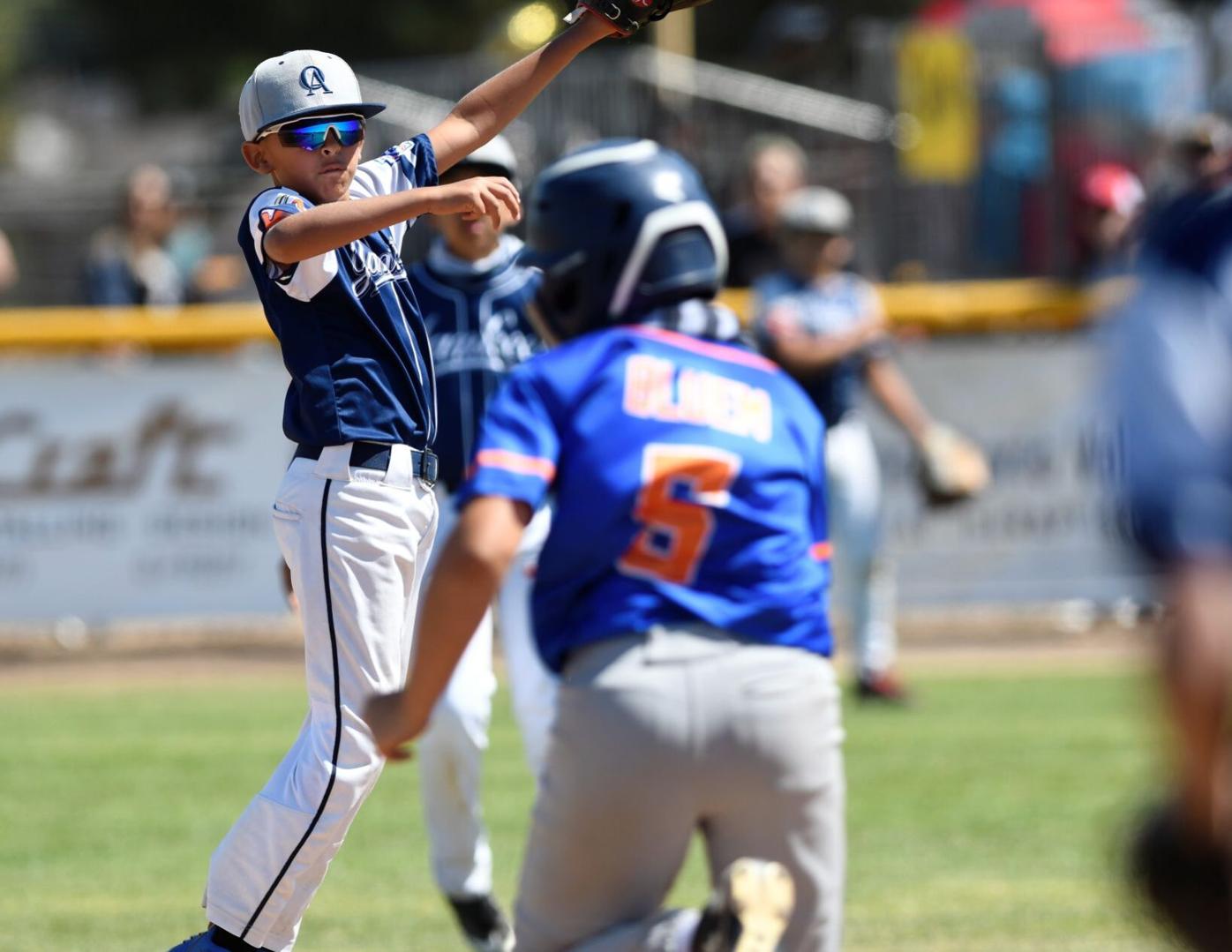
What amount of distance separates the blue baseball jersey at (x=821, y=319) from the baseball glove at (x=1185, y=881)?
794cm

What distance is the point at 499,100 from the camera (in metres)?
4.98

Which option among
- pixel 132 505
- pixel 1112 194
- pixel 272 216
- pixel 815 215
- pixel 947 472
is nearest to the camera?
pixel 272 216

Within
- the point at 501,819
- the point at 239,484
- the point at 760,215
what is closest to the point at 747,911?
the point at 501,819

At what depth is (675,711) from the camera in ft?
11.5

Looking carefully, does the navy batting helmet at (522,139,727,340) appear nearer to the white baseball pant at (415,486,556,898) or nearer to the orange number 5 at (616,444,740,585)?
the orange number 5 at (616,444,740,585)

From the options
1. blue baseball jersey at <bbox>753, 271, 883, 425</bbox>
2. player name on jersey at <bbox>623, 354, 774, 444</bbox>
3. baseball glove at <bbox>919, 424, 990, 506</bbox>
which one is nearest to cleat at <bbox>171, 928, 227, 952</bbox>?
player name on jersey at <bbox>623, 354, 774, 444</bbox>

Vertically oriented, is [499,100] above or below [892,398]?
above

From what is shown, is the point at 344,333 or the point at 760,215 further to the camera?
the point at 760,215

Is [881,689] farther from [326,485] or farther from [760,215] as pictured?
[326,485]

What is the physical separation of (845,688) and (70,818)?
505 centimetres

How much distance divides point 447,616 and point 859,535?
25.2 ft

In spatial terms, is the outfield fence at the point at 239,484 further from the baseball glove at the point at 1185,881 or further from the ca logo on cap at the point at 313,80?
the baseball glove at the point at 1185,881

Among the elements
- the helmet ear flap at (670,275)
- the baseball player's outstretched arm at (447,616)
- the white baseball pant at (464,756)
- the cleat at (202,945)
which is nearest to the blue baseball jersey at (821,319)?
the white baseball pant at (464,756)

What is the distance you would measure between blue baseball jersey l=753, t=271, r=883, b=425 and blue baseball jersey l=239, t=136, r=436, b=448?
5785mm
